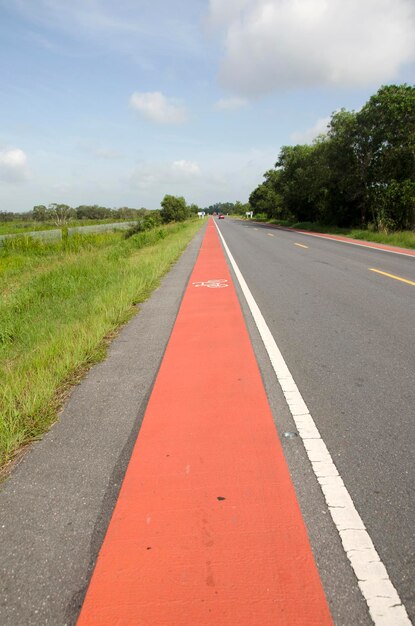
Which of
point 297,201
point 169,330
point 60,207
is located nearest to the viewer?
point 169,330

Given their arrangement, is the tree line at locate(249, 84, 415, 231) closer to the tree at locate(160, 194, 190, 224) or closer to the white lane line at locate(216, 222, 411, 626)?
the white lane line at locate(216, 222, 411, 626)

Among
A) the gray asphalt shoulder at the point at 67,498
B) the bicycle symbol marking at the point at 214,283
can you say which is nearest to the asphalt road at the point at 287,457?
the gray asphalt shoulder at the point at 67,498

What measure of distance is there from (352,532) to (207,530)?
773mm

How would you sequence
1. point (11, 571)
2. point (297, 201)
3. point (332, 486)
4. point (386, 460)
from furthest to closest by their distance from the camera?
1. point (297, 201)
2. point (386, 460)
3. point (332, 486)
4. point (11, 571)

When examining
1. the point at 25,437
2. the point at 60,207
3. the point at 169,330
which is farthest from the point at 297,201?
the point at 25,437

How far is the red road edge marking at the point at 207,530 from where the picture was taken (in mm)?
1633

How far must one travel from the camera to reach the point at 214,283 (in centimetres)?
927

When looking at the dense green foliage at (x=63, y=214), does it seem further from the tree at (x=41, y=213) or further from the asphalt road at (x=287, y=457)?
the asphalt road at (x=287, y=457)

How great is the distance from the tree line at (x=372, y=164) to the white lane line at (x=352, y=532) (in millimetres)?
22644

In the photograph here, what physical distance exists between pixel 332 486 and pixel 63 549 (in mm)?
1581

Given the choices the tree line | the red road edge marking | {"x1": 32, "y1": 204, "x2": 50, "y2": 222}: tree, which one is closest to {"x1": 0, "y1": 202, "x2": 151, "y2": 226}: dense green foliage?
{"x1": 32, "y1": 204, "x2": 50, "y2": 222}: tree

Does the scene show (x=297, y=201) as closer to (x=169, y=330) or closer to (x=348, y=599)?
(x=169, y=330)

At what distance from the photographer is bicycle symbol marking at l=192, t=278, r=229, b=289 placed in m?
8.86

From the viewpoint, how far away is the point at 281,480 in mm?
2398
